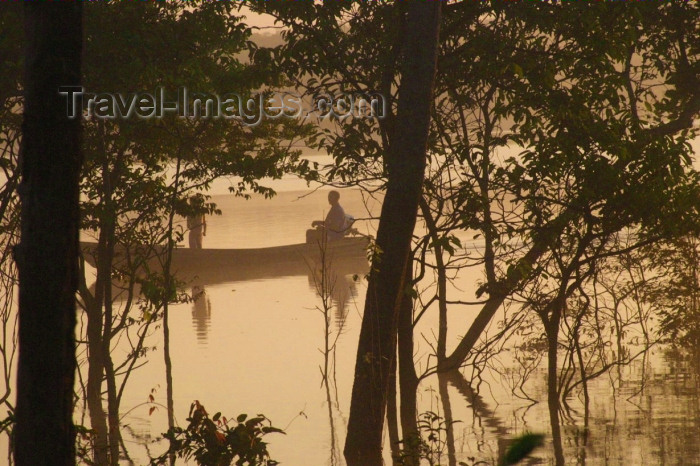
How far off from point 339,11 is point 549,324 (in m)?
4.10

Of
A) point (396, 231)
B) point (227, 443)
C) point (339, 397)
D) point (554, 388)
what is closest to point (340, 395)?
point (339, 397)

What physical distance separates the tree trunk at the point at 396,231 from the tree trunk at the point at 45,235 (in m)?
4.98

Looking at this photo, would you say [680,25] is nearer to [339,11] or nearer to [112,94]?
[339,11]

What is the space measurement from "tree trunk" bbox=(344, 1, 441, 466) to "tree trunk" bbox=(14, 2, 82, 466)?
4977 mm

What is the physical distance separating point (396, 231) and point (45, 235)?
202 inches

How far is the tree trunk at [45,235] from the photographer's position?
160 inches

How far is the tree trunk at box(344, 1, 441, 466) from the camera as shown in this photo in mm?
8914

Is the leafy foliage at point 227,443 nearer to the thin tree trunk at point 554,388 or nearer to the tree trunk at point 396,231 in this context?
the tree trunk at point 396,231

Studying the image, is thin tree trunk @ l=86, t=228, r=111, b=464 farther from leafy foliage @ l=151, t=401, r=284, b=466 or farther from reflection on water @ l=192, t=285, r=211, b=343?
leafy foliage @ l=151, t=401, r=284, b=466

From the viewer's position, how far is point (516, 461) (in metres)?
9.45

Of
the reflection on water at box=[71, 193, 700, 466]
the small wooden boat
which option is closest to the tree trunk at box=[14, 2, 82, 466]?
the reflection on water at box=[71, 193, 700, 466]

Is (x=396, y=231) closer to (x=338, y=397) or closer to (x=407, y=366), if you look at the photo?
(x=407, y=366)

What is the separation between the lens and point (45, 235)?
4.06 m

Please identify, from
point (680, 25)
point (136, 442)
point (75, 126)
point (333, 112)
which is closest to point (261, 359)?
point (136, 442)
